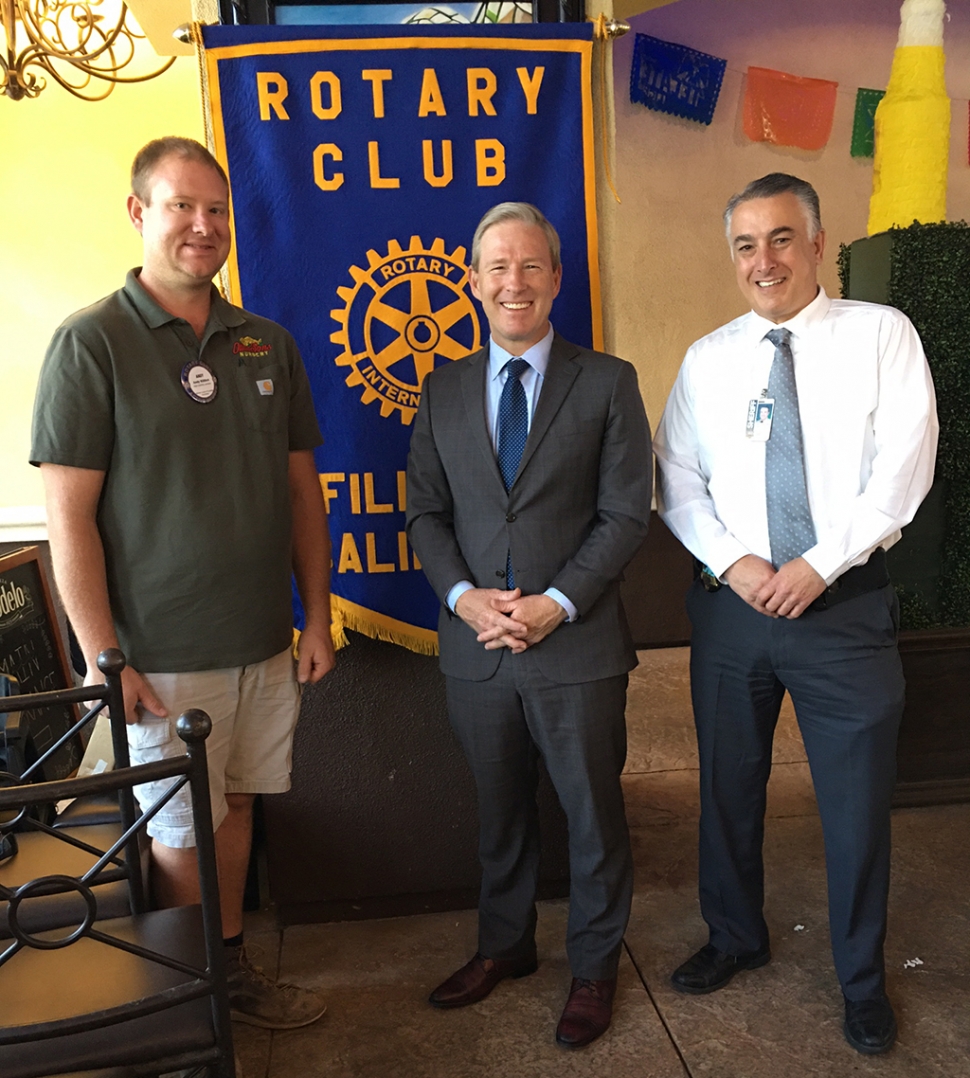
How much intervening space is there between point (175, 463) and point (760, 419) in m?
1.19

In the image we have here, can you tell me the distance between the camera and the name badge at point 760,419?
213cm

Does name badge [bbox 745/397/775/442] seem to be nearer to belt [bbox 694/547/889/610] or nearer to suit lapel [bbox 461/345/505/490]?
belt [bbox 694/547/889/610]

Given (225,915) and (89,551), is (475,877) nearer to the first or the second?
(225,915)

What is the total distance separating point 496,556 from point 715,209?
3.91 meters

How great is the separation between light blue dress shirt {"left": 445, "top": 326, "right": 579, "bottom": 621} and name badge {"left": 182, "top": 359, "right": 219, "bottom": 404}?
561 mm

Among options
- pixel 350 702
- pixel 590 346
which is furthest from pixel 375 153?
pixel 350 702

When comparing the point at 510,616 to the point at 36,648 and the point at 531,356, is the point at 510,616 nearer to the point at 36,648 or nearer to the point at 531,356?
the point at 531,356

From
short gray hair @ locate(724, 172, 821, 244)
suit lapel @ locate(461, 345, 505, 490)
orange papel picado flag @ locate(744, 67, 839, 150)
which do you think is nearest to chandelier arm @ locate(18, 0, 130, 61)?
suit lapel @ locate(461, 345, 505, 490)

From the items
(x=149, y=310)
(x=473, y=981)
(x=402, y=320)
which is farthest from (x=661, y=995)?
(x=149, y=310)

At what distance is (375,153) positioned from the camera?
7.86 ft

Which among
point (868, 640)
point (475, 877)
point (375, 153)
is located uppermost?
point (375, 153)

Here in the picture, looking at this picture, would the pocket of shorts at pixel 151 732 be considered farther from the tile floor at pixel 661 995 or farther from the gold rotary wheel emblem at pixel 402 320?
the gold rotary wheel emblem at pixel 402 320

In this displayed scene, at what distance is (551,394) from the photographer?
2107 millimetres

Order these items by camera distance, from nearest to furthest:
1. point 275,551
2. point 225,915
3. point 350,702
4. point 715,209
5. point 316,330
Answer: point 275,551 → point 225,915 → point 316,330 → point 350,702 → point 715,209
